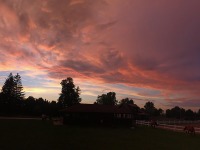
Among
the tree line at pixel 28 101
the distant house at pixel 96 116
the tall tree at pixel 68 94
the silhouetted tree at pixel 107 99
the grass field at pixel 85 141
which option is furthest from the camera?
the silhouetted tree at pixel 107 99

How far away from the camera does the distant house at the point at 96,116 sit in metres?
49.9

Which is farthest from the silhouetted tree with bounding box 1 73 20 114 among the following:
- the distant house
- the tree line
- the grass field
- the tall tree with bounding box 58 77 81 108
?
the grass field

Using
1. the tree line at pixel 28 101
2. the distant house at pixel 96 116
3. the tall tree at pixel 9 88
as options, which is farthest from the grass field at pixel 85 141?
the tall tree at pixel 9 88

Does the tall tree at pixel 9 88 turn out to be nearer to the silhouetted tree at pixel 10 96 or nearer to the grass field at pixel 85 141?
the silhouetted tree at pixel 10 96

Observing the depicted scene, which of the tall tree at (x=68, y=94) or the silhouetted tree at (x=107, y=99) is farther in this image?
the silhouetted tree at (x=107, y=99)

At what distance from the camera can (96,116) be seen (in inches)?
2015

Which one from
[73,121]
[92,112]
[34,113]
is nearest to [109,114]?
[92,112]

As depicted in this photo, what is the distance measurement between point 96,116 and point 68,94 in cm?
5716

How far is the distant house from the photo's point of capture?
4988cm

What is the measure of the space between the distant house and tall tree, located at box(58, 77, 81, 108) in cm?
5295

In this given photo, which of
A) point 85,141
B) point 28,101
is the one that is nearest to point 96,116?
point 85,141

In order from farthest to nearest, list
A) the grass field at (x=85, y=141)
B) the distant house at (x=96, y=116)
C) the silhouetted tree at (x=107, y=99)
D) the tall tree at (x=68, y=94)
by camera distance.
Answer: the silhouetted tree at (x=107, y=99) → the tall tree at (x=68, y=94) → the distant house at (x=96, y=116) → the grass field at (x=85, y=141)

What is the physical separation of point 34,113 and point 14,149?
73397 mm

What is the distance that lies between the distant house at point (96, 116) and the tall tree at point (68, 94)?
5295 centimetres
